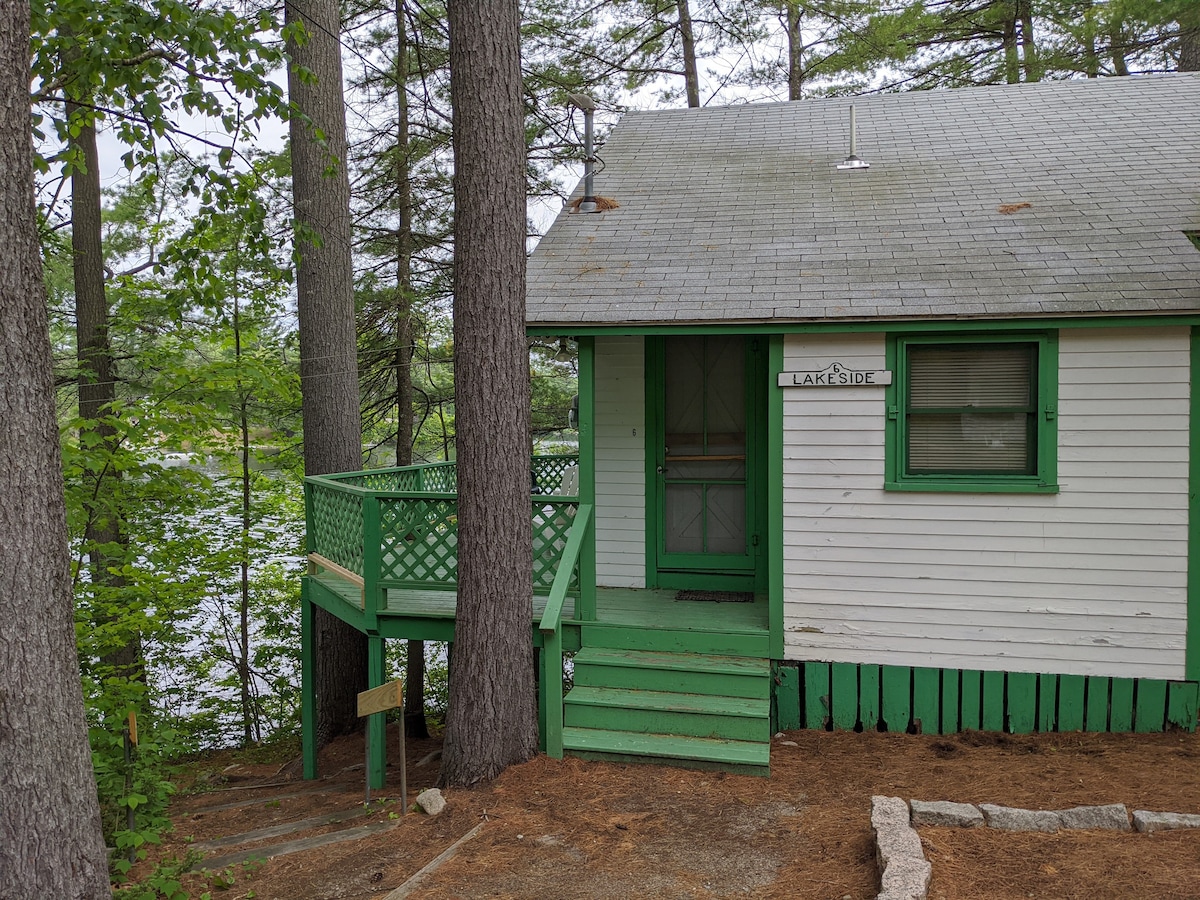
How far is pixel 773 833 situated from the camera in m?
4.69

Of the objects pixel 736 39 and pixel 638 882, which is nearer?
pixel 638 882

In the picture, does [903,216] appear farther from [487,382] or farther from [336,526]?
[336,526]

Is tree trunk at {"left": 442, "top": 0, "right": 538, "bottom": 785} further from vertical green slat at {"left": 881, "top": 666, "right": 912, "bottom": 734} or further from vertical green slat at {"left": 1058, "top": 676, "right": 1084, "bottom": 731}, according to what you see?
vertical green slat at {"left": 1058, "top": 676, "right": 1084, "bottom": 731}

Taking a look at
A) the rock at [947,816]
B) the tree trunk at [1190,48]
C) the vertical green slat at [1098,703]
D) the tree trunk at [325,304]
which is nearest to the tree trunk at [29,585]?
the rock at [947,816]

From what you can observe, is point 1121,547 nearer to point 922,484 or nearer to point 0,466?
point 922,484

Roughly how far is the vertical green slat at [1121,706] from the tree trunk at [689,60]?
11.7 m

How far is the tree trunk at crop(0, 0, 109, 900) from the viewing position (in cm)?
344

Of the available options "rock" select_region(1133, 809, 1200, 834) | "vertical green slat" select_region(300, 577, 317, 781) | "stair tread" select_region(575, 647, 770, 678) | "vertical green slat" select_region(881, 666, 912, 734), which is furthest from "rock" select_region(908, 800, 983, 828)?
"vertical green slat" select_region(300, 577, 317, 781)

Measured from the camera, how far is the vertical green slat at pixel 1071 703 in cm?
632

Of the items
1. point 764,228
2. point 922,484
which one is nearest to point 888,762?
point 922,484

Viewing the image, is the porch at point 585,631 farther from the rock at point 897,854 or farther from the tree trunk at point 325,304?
the tree trunk at point 325,304

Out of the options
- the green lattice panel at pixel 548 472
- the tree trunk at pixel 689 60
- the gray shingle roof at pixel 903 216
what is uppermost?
the tree trunk at pixel 689 60

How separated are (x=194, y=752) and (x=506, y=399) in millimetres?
8923

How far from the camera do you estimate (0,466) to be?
11.2 feet
